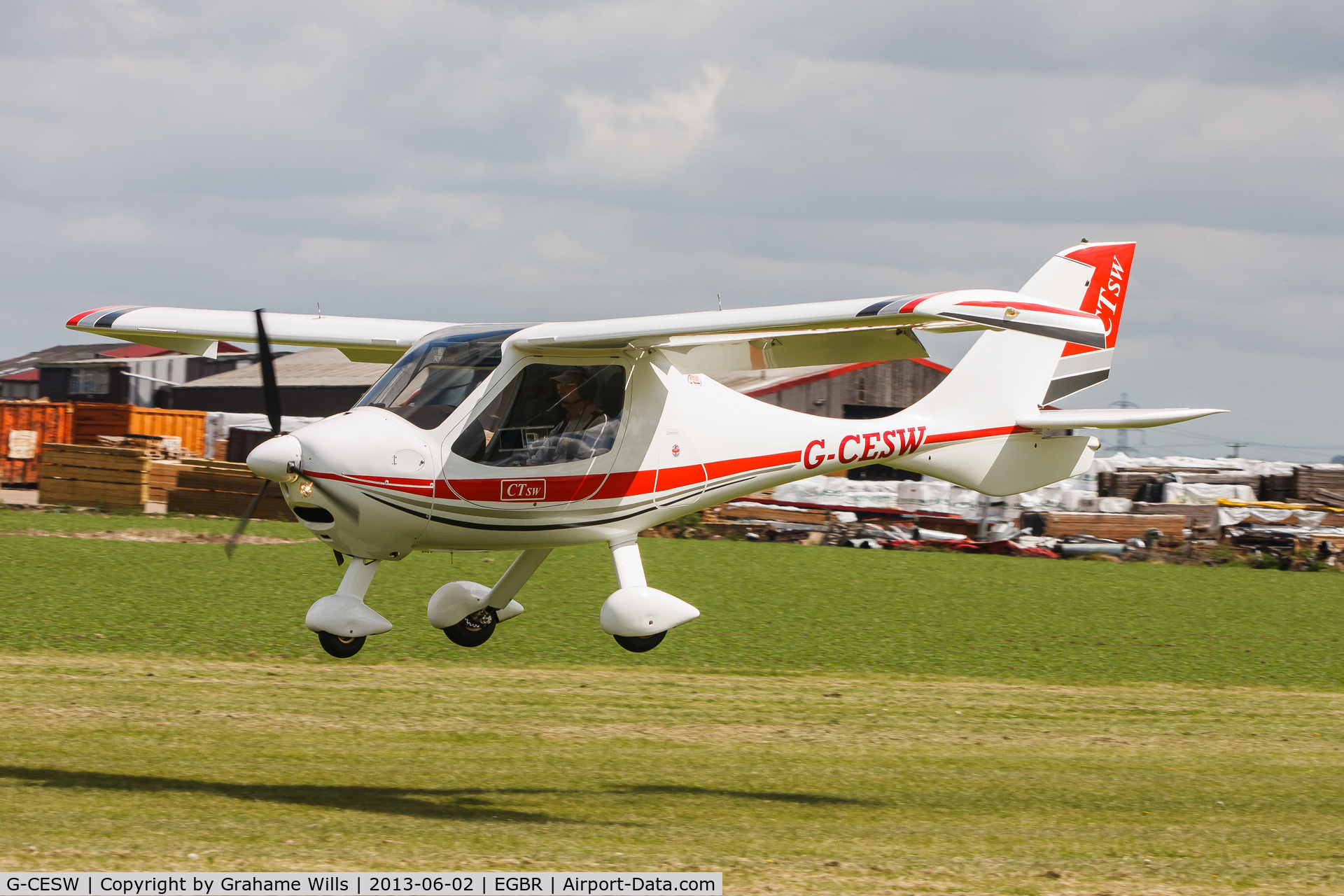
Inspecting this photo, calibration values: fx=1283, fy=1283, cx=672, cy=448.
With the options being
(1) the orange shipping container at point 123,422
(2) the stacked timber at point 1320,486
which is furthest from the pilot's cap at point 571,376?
(2) the stacked timber at point 1320,486

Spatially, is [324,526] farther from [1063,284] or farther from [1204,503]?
[1204,503]

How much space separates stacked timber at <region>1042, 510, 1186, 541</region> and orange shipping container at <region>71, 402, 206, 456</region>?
27.9 meters

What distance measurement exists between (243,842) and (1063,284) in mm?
8799

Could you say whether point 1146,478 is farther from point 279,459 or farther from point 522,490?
point 279,459

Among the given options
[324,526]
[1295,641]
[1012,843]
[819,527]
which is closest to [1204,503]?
[819,527]

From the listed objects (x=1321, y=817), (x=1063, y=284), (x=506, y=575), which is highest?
(x=1063, y=284)

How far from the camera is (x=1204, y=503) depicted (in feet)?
128

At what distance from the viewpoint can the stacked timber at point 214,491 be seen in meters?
34.3

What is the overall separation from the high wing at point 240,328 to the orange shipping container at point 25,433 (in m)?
31.5

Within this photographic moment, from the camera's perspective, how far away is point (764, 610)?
977 inches

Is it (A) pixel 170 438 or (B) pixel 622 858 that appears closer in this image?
(B) pixel 622 858

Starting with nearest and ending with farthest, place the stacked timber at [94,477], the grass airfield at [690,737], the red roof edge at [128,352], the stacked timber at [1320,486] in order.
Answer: the grass airfield at [690,737]
the stacked timber at [94,477]
the stacked timber at [1320,486]
the red roof edge at [128,352]

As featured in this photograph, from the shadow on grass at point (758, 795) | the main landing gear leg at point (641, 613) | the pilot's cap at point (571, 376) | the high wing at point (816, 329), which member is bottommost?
the shadow on grass at point (758, 795)

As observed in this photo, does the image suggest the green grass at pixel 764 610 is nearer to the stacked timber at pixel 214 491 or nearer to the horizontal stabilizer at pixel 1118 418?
the stacked timber at pixel 214 491
